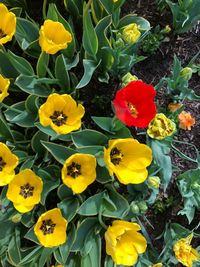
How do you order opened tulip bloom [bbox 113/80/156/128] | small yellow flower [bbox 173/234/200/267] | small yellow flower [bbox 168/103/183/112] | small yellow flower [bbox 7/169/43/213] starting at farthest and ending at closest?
small yellow flower [bbox 168/103/183/112] < small yellow flower [bbox 173/234/200/267] < small yellow flower [bbox 7/169/43/213] < opened tulip bloom [bbox 113/80/156/128]

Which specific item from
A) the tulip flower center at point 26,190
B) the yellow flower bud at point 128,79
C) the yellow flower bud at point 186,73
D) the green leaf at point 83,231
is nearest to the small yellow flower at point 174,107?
the yellow flower bud at point 186,73

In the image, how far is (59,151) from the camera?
6.70 ft

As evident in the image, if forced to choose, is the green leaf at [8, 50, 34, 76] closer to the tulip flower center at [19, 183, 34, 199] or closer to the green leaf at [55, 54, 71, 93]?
the green leaf at [55, 54, 71, 93]

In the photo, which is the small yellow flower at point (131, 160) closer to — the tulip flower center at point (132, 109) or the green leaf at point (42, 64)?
the tulip flower center at point (132, 109)

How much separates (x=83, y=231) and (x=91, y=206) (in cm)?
16

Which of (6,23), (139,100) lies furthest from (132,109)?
(6,23)

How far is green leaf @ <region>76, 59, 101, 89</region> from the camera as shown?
2.05 meters

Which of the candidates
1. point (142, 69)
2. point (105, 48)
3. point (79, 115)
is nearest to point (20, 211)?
point (79, 115)

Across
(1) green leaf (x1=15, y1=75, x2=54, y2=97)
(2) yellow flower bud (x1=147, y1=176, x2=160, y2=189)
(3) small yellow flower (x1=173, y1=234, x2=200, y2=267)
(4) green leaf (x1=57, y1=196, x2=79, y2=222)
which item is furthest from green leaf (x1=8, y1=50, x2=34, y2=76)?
(3) small yellow flower (x1=173, y1=234, x2=200, y2=267)

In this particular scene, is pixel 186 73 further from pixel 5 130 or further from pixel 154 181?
pixel 5 130

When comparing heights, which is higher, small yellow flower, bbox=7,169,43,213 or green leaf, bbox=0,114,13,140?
green leaf, bbox=0,114,13,140

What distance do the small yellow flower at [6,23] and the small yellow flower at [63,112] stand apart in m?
0.31

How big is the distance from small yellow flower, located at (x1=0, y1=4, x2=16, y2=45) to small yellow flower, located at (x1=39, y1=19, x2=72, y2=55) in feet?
0.47

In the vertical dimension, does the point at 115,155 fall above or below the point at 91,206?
above
